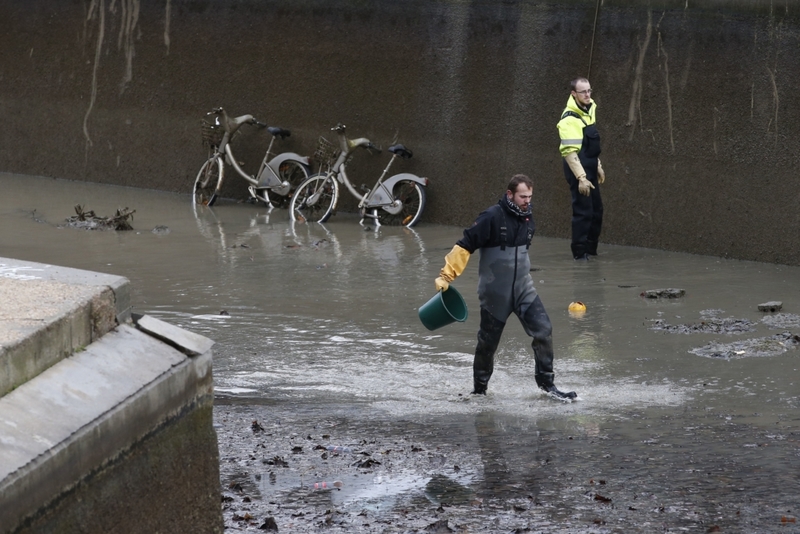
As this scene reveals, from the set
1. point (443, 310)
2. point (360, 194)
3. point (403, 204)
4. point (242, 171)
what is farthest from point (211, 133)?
point (443, 310)

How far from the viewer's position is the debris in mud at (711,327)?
28.3ft

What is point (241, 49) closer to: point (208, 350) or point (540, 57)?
point (540, 57)

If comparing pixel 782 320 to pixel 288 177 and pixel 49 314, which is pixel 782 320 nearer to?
pixel 49 314

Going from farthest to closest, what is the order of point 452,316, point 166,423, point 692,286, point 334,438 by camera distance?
1. point 692,286
2. point 452,316
3. point 334,438
4. point 166,423

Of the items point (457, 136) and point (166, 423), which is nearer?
point (166, 423)

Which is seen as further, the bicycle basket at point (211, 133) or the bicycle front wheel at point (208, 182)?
the bicycle front wheel at point (208, 182)

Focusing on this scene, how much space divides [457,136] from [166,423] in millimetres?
8983

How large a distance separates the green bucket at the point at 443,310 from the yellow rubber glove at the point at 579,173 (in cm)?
416

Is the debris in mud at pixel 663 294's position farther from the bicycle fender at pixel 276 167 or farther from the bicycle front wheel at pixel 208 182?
the bicycle front wheel at pixel 208 182

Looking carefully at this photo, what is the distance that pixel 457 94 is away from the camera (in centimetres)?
1334

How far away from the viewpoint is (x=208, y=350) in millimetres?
5176

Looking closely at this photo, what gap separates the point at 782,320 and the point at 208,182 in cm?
794

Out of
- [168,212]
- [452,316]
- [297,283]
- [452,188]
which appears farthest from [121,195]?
[452,316]

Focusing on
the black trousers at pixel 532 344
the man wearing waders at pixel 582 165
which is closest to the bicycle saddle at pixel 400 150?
the man wearing waders at pixel 582 165
